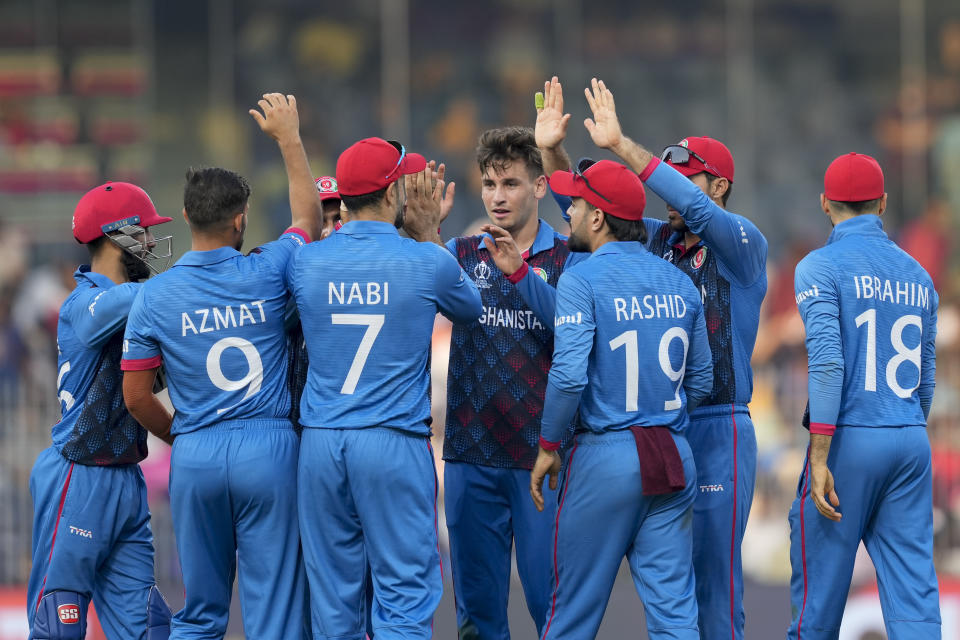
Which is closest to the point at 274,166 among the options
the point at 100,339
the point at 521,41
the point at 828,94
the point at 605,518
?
the point at 521,41

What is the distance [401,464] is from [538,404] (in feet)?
3.60

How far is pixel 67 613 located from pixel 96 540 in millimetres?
343

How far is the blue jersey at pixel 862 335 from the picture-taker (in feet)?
17.8

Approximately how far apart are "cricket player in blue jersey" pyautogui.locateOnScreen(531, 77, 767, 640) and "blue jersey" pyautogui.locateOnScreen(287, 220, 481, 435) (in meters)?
0.72

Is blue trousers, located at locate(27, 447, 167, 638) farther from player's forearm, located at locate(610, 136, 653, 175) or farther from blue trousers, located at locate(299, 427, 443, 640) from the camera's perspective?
player's forearm, located at locate(610, 136, 653, 175)

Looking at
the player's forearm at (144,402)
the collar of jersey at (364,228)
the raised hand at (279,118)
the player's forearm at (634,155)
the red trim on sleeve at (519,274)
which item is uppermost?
the raised hand at (279,118)

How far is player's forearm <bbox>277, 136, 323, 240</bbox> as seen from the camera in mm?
5641

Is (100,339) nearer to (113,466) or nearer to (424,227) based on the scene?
(113,466)

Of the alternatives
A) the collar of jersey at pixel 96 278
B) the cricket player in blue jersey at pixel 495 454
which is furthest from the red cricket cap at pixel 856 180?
the collar of jersey at pixel 96 278

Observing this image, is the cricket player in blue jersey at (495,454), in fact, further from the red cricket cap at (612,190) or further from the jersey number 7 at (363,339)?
the jersey number 7 at (363,339)

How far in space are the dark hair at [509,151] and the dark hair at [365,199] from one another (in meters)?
1.03

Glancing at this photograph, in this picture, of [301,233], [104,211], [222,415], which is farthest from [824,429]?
[104,211]

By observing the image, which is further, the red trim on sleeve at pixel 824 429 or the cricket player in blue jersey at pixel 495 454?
the cricket player in blue jersey at pixel 495 454

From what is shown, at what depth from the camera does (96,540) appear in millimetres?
5562
